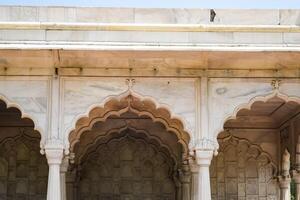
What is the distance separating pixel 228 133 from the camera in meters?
13.9

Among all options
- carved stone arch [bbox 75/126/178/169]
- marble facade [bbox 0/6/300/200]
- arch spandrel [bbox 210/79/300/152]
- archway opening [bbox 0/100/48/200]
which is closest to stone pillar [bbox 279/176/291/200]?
carved stone arch [bbox 75/126/178/169]

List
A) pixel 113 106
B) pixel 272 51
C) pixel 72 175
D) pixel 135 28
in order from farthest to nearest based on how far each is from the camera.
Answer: pixel 72 175, pixel 113 106, pixel 135 28, pixel 272 51

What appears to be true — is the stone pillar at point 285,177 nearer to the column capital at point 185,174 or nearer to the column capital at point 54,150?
the column capital at point 185,174

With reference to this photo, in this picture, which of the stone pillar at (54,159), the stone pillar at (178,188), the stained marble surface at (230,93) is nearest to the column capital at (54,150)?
the stone pillar at (54,159)

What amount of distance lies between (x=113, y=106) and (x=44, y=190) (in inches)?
139

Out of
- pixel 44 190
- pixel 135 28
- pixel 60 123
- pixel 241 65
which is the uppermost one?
pixel 135 28

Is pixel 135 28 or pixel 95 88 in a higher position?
pixel 135 28

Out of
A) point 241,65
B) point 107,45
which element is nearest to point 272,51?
point 241,65

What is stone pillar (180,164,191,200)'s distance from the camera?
41.8ft

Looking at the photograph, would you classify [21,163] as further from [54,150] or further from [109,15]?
[109,15]

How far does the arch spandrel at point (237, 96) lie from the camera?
386 inches

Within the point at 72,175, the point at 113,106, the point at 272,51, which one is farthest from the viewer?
the point at 72,175

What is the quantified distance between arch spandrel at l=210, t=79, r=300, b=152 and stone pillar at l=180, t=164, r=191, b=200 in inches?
120

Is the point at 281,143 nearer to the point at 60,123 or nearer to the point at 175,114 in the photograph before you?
the point at 175,114
